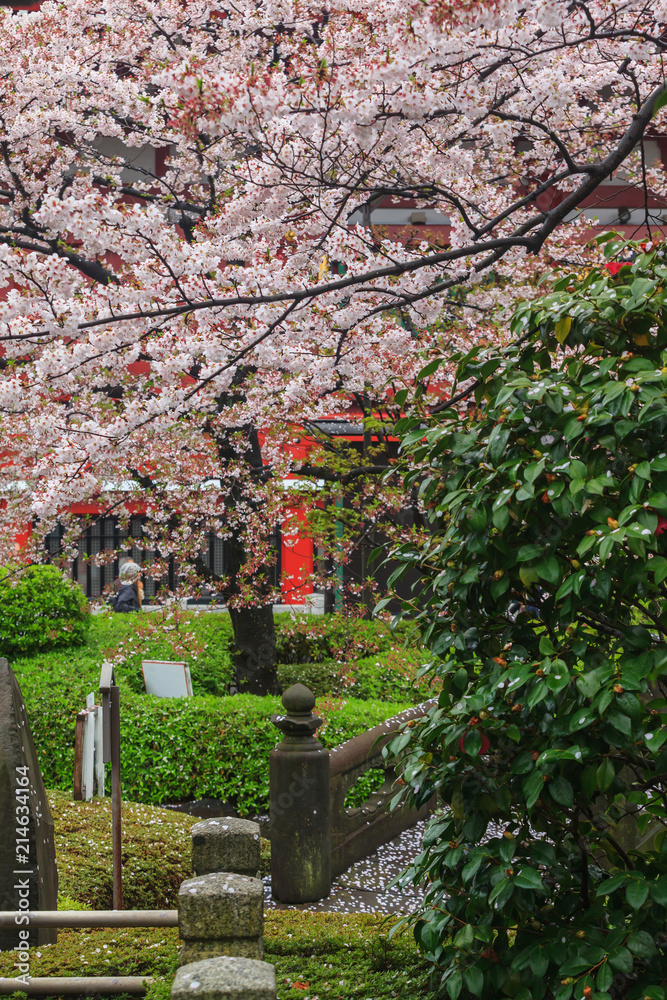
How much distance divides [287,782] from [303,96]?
479cm

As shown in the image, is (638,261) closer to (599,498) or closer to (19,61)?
(599,498)

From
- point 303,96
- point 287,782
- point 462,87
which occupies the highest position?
point 462,87

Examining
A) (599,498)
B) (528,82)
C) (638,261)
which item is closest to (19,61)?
(528,82)

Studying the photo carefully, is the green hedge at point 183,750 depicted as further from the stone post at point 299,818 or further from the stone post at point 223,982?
the stone post at point 223,982

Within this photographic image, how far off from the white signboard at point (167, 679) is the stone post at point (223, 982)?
6.24 meters

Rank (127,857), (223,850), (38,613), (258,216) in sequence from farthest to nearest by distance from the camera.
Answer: (38,613) → (258,216) → (127,857) → (223,850)

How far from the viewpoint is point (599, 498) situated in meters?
2.39

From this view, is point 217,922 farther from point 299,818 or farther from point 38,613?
point 38,613

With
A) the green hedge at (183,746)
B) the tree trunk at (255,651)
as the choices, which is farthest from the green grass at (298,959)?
the tree trunk at (255,651)

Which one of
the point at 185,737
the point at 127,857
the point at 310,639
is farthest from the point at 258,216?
the point at 310,639

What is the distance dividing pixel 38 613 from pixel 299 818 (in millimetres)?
6206

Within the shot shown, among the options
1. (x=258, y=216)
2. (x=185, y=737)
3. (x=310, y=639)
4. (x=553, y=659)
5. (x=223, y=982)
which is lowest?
(x=185, y=737)

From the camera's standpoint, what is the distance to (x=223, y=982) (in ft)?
7.79

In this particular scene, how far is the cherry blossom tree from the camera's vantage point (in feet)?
16.1
